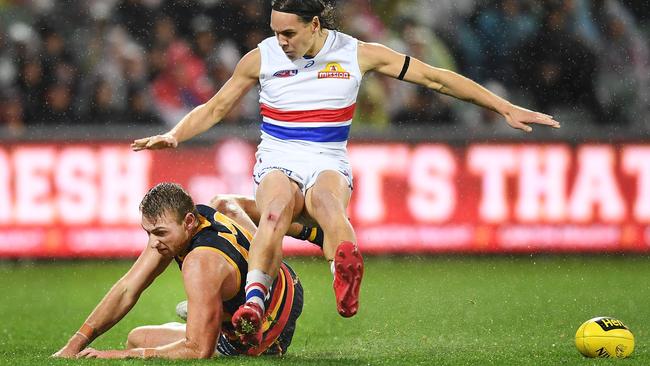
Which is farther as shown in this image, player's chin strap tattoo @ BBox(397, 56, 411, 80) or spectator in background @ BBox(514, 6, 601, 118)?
spectator in background @ BBox(514, 6, 601, 118)

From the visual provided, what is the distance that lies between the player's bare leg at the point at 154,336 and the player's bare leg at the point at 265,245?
2.90ft

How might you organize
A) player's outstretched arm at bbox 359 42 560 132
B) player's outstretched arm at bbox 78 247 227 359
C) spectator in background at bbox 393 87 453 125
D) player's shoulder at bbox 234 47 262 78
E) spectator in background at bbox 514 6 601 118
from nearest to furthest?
player's outstretched arm at bbox 78 247 227 359, player's outstretched arm at bbox 359 42 560 132, player's shoulder at bbox 234 47 262 78, spectator in background at bbox 393 87 453 125, spectator in background at bbox 514 6 601 118

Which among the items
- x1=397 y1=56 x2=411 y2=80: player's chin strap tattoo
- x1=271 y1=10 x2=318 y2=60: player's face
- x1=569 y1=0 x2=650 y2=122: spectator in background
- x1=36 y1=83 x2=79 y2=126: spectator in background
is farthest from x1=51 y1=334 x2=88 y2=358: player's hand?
x1=569 y1=0 x2=650 y2=122: spectator in background

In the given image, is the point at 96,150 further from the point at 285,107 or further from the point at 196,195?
the point at 285,107

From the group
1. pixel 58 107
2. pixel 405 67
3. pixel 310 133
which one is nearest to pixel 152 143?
pixel 310 133

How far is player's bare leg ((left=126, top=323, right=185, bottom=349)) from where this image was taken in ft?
25.1

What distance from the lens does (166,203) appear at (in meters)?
7.01

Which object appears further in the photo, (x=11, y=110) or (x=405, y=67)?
(x=11, y=110)

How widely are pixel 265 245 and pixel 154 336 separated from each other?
1024mm

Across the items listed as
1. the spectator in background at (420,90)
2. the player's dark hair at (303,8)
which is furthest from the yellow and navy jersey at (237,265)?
the spectator in background at (420,90)

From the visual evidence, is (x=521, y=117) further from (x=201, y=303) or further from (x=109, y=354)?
(x=109, y=354)

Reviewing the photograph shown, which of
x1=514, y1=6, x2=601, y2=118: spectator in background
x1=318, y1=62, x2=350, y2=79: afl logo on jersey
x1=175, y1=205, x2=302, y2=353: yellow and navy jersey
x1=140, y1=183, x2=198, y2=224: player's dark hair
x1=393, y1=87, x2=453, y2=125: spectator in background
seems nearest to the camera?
x1=140, y1=183, x2=198, y2=224: player's dark hair

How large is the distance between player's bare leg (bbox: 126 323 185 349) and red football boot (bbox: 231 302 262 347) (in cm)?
103

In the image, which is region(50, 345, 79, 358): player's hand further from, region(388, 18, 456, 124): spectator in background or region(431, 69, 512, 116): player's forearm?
region(388, 18, 456, 124): spectator in background
